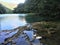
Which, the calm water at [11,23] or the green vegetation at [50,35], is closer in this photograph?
the green vegetation at [50,35]

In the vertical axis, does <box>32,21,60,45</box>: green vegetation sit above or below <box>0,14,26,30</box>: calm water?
above

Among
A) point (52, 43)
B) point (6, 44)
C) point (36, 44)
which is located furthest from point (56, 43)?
point (6, 44)

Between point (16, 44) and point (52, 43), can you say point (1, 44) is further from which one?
point (52, 43)

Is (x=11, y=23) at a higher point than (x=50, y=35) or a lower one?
lower

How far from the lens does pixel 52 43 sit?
11844 mm

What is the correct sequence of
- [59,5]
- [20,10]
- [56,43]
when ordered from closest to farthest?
[56,43]
[59,5]
[20,10]

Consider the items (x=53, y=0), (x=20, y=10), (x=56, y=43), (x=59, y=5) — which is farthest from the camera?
(x=20, y=10)

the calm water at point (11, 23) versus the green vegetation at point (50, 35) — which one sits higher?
the green vegetation at point (50, 35)

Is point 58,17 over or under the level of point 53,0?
under

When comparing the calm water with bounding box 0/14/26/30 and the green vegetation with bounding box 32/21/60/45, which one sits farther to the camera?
the calm water with bounding box 0/14/26/30

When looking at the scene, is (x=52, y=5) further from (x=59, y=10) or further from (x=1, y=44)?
(x=1, y=44)

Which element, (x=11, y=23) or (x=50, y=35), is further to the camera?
(x=11, y=23)

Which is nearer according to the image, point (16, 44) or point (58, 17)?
point (16, 44)

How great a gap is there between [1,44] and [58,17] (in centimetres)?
2355
